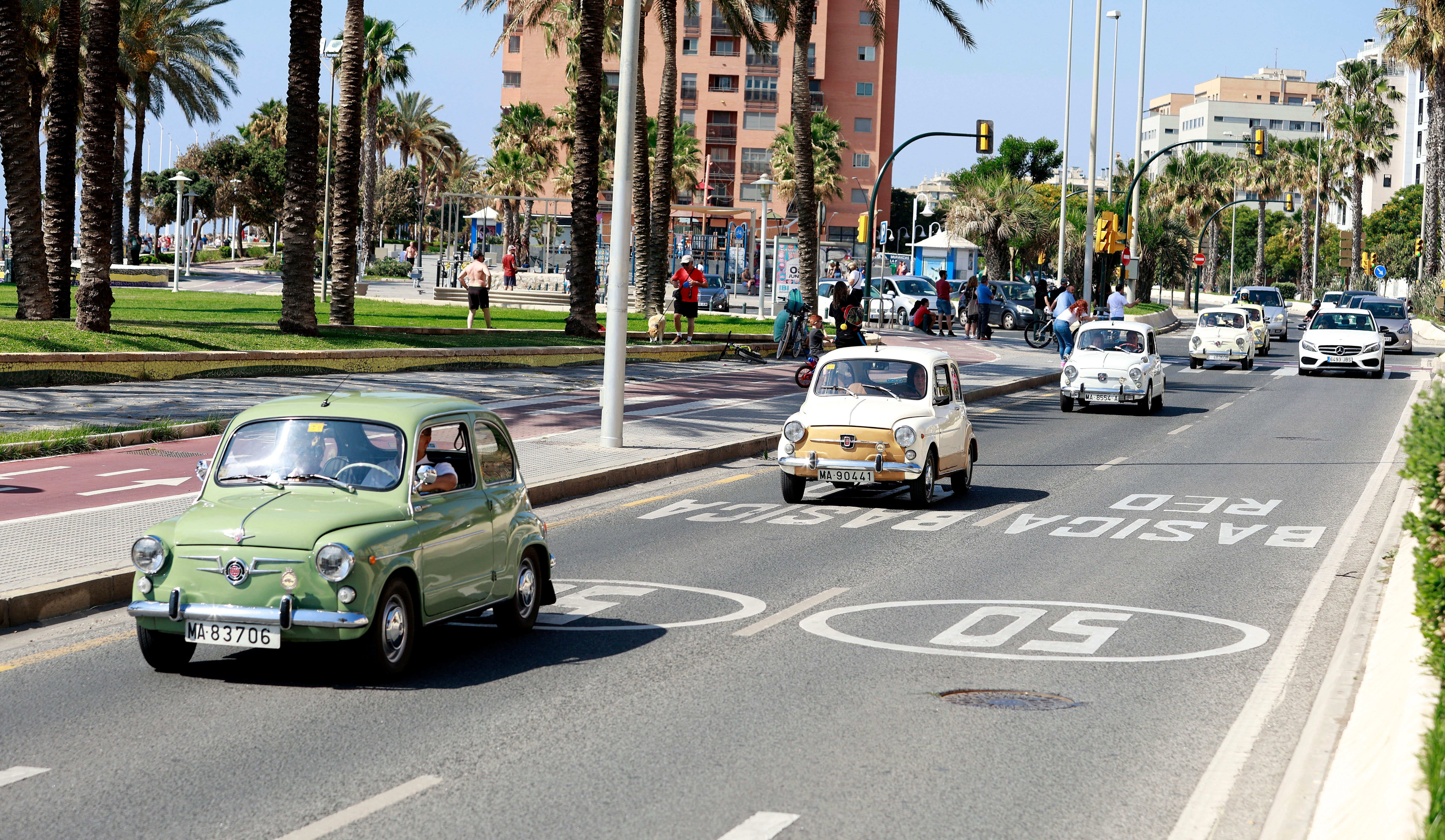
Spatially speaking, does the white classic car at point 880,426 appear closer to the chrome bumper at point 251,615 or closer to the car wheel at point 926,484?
the car wheel at point 926,484

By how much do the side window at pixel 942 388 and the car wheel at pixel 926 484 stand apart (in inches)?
25.7

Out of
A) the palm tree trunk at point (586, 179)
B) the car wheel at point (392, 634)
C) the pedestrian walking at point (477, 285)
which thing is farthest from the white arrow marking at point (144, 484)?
the pedestrian walking at point (477, 285)

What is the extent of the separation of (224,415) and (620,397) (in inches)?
196

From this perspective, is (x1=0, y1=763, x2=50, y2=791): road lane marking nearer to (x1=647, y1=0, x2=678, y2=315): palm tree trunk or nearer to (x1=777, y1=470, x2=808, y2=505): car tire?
(x1=777, y1=470, x2=808, y2=505): car tire

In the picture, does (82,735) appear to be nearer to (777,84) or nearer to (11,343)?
(11,343)

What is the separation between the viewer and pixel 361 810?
6.00m

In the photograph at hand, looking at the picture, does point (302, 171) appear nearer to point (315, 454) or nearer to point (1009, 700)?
point (315, 454)

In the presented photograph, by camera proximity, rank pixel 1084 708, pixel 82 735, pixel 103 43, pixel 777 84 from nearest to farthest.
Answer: pixel 82 735 → pixel 1084 708 → pixel 103 43 → pixel 777 84

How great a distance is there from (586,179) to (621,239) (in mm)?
16180

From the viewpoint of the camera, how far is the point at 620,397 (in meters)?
19.3

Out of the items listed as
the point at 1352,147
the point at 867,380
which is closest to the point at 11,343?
the point at 867,380

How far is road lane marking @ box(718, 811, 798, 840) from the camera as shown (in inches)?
227

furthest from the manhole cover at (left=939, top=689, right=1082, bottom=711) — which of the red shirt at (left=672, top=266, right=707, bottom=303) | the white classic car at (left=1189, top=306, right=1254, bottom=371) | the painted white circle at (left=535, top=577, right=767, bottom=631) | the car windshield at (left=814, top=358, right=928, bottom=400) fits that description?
the white classic car at (left=1189, top=306, right=1254, bottom=371)

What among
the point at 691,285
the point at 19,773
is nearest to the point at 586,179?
the point at 691,285
